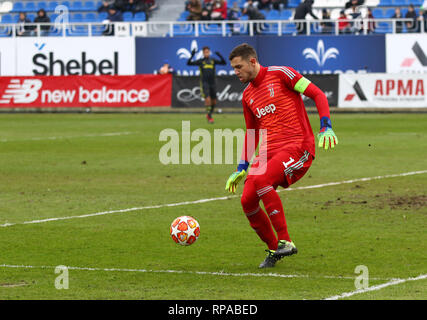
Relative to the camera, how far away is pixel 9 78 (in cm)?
3444

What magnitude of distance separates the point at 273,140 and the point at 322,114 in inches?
22.1

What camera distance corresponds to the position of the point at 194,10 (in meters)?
38.3

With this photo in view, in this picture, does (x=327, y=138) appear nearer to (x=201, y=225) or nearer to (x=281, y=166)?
(x=281, y=166)

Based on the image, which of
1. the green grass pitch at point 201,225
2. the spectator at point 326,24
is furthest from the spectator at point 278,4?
the green grass pitch at point 201,225

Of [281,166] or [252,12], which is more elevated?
[281,166]

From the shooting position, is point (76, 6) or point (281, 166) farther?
point (76, 6)

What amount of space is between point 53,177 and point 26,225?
4.88 m

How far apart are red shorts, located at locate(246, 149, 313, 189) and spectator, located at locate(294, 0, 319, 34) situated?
2863cm

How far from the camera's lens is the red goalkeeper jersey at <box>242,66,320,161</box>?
8.56 metres

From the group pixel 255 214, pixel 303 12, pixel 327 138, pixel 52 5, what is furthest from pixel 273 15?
pixel 327 138

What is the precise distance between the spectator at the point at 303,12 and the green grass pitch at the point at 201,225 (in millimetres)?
16443

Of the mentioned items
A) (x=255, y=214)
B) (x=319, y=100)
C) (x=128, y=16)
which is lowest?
(x=128, y=16)
